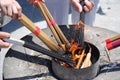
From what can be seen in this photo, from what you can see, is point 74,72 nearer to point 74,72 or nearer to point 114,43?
point 74,72

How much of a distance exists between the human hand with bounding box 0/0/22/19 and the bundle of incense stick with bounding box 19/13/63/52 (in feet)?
0.15

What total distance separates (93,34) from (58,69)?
1.43ft

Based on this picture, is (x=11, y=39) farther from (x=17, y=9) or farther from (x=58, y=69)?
(x=58, y=69)

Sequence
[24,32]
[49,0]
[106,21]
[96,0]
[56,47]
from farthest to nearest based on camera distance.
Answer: [106,21], [24,32], [96,0], [49,0], [56,47]

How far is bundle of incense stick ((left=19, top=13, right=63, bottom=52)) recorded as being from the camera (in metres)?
1.34

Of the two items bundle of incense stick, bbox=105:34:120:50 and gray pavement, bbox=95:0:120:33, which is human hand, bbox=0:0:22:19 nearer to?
bundle of incense stick, bbox=105:34:120:50

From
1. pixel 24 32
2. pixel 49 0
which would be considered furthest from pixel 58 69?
pixel 24 32

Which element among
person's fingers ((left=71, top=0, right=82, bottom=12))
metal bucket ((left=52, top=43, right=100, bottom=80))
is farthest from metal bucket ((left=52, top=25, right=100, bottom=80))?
person's fingers ((left=71, top=0, right=82, bottom=12))

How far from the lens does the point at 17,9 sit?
1292 millimetres

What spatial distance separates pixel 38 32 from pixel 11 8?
0.18 metres

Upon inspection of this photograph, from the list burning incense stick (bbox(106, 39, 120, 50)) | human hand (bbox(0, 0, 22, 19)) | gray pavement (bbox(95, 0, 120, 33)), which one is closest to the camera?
human hand (bbox(0, 0, 22, 19))

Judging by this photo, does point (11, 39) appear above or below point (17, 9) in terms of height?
below

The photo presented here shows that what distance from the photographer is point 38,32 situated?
54.5 inches

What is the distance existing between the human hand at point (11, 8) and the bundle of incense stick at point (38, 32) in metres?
0.05
